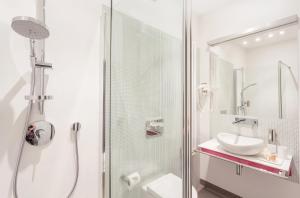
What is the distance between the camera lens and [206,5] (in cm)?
194

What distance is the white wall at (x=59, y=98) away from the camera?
82 centimetres

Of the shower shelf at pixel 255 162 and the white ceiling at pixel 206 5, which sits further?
the white ceiling at pixel 206 5

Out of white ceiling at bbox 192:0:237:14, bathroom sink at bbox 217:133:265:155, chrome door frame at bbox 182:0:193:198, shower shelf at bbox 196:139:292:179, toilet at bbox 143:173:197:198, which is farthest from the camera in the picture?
white ceiling at bbox 192:0:237:14

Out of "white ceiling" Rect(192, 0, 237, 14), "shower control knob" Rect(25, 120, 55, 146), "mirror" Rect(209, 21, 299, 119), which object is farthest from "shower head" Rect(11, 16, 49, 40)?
"mirror" Rect(209, 21, 299, 119)

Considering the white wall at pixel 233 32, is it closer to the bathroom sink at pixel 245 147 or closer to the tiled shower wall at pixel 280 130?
the tiled shower wall at pixel 280 130

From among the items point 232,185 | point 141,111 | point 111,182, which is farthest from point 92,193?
point 232,185

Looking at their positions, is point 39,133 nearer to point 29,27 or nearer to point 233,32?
point 29,27

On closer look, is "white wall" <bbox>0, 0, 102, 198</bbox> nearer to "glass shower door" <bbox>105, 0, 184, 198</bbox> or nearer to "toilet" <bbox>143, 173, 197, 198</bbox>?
"glass shower door" <bbox>105, 0, 184, 198</bbox>

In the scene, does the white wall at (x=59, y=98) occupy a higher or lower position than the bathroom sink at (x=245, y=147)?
higher

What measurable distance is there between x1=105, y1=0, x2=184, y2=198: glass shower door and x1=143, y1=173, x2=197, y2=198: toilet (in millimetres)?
23

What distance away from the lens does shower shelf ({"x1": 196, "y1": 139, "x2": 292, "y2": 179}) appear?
121 centimetres

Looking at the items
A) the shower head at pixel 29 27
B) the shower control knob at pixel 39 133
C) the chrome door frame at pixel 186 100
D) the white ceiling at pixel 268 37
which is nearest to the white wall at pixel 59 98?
the shower control knob at pixel 39 133

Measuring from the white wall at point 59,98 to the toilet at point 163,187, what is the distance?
1.34 feet

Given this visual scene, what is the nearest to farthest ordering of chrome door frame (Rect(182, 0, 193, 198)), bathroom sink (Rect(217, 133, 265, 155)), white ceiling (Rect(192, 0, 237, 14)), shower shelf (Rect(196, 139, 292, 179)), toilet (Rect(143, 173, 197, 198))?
chrome door frame (Rect(182, 0, 193, 198)), toilet (Rect(143, 173, 197, 198)), shower shelf (Rect(196, 139, 292, 179)), bathroom sink (Rect(217, 133, 265, 155)), white ceiling (Rect(192, 0, 237, 14))
